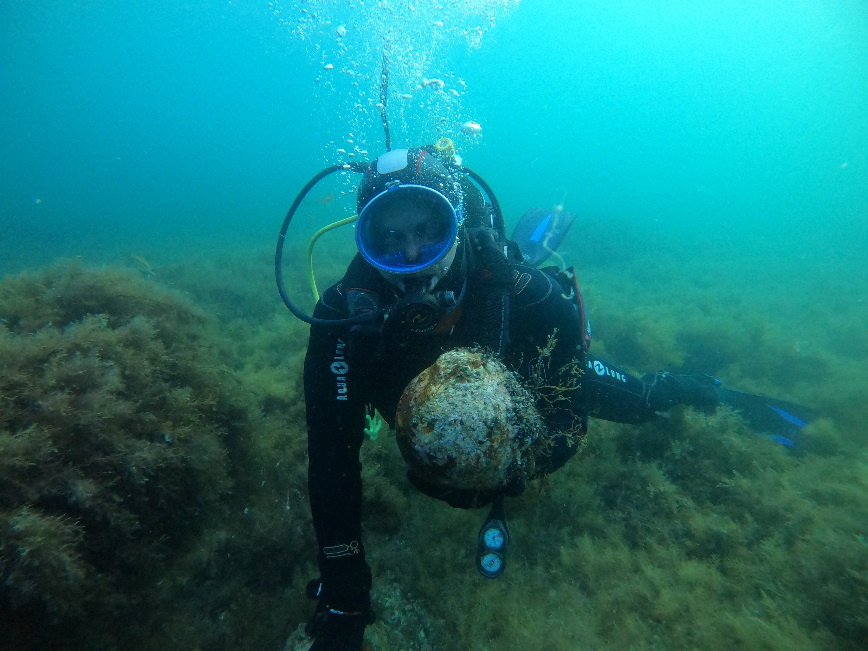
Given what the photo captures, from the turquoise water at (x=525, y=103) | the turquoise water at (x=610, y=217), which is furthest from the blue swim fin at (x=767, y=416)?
the turquoise water at (x=525, y=103)

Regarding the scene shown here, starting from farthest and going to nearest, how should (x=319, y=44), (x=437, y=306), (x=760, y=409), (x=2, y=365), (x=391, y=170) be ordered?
(x=319, y=44), (x=760, y=409), (x=391, y=170), (x=2, y=365), (x=437, y=306)

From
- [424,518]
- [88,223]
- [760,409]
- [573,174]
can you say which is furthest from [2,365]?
[573,174]

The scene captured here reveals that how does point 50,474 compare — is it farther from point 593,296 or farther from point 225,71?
point 225,71

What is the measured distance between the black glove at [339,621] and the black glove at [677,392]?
379 cm

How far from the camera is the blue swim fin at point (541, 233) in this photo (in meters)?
6.59

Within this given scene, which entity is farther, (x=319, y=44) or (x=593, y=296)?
(x=319, y=44)

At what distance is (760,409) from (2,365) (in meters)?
8.55

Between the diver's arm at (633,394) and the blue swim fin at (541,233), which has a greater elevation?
the blue swim fin at (541,233)

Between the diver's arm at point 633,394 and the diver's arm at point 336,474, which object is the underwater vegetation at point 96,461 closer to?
the diver's arm at point 336,474

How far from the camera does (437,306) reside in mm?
2404

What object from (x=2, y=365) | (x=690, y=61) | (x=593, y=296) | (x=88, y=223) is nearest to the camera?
(x=2, y=365)

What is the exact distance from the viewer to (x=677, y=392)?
4.69 metres

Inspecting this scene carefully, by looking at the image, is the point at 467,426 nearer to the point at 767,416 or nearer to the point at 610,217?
the point at 767,416

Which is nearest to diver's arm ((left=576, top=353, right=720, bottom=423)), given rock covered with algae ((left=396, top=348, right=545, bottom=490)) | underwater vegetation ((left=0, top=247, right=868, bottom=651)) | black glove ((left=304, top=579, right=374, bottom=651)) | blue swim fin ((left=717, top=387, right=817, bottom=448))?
underwater vegetation ((left=0, top=247, right=868, bottom=651))
